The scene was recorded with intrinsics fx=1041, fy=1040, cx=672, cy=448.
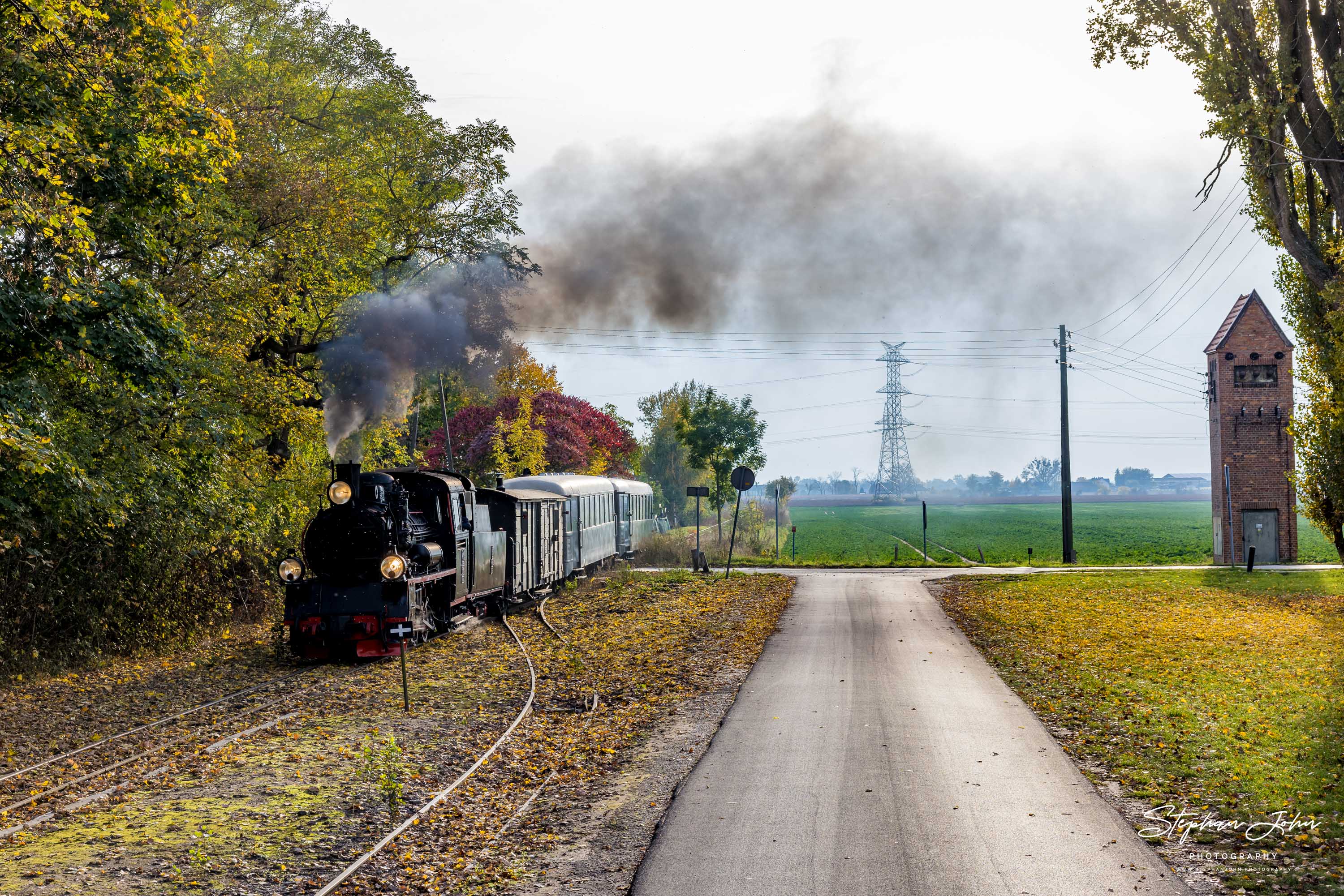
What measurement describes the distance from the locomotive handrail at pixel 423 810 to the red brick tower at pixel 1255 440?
2759 cm

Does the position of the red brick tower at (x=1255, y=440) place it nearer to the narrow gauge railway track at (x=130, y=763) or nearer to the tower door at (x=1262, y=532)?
the tower door at (x=1262, y=532)

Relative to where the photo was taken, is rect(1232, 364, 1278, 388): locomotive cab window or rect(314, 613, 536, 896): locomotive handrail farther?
rect(1232, 364, 1278, 388): locomotive cab window

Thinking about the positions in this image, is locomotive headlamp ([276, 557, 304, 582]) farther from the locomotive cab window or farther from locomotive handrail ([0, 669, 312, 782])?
the locomotive cab window

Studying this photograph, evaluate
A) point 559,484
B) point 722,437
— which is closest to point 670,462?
point 722,437

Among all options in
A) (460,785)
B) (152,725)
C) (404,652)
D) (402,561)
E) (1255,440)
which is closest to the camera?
(460,785)

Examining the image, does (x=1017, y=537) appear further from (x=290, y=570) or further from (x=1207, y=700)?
(x=290, y=570)

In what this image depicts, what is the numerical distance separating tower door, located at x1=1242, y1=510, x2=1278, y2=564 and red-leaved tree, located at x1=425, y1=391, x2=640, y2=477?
24.2 m

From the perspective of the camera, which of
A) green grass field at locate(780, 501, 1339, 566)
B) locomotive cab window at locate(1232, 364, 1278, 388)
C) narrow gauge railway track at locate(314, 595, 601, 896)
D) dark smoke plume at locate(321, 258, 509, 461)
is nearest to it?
narrow gauge railway track at locate(314, 595, 601, 896)

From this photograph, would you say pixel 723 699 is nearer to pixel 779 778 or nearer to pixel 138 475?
pixel 779 778

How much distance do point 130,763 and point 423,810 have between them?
338cm

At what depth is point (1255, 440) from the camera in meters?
32.2

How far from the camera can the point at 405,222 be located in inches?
950

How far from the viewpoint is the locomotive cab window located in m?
32.5

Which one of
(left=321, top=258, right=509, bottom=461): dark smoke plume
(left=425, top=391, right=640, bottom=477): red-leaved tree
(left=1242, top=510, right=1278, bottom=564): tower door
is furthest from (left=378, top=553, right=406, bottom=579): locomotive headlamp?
(left=1242, top=510, right=1278, bottom=564): tower door
